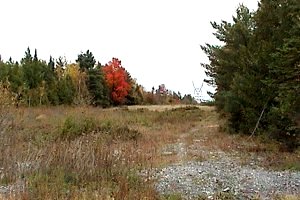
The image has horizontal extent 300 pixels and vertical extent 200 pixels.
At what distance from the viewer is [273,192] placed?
977 centimetres

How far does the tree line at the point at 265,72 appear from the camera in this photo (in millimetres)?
12711

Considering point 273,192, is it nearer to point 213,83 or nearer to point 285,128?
point 285,128

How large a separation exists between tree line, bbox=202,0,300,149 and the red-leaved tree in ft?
118

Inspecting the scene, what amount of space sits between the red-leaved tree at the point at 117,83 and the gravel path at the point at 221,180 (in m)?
46.0

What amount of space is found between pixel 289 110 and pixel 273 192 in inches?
156

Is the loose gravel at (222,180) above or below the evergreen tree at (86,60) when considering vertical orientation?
below

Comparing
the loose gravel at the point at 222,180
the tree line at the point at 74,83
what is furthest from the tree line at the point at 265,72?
the tree line at the point at 74,83

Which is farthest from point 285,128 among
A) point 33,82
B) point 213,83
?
point 33,82

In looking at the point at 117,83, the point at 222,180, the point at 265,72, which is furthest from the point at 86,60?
the point at 222,180

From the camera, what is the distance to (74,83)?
2109 inches

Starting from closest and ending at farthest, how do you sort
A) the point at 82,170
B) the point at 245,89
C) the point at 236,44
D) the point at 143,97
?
the point at 82,170 → the point at 245,89 → the point at 236,44 → the point at 143,97

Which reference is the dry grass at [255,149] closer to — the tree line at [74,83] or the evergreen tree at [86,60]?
the tree line at [74,83]

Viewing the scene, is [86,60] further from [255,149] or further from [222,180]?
[222,180]

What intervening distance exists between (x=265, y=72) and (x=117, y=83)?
44.0m
